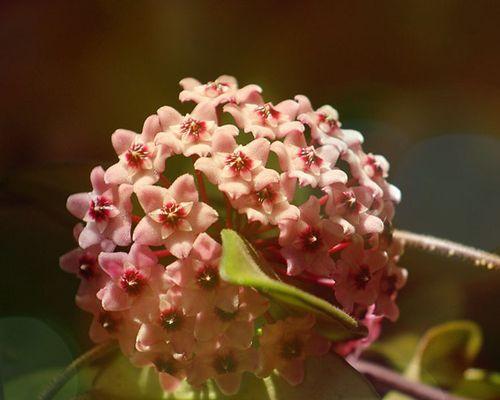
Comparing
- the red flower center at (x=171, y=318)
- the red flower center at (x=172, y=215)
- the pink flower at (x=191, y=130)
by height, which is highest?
the pink flower at (x=191, y=130)

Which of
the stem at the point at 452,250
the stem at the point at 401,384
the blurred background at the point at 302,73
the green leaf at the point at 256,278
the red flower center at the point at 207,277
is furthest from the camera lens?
the blurred background at the point at 302,73

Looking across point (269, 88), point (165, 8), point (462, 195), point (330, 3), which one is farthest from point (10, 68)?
point (462, 195)

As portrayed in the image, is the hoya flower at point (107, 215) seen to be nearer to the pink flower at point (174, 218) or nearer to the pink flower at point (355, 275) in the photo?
the pink flower at point (174, 218)

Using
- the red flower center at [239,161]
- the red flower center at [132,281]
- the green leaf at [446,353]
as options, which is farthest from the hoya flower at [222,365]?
the green leaf at [446,353]

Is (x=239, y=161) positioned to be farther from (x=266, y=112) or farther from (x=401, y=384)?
(x=401, y=384)

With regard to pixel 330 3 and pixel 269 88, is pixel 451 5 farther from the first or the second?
pixel 269 88

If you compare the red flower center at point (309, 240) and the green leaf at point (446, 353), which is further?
the green leaf at point (446, 353)

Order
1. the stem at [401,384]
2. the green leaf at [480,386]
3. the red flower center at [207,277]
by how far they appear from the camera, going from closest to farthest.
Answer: the red flower center at [207,277], the stem at [401,384], the green leaf at [480,386]
